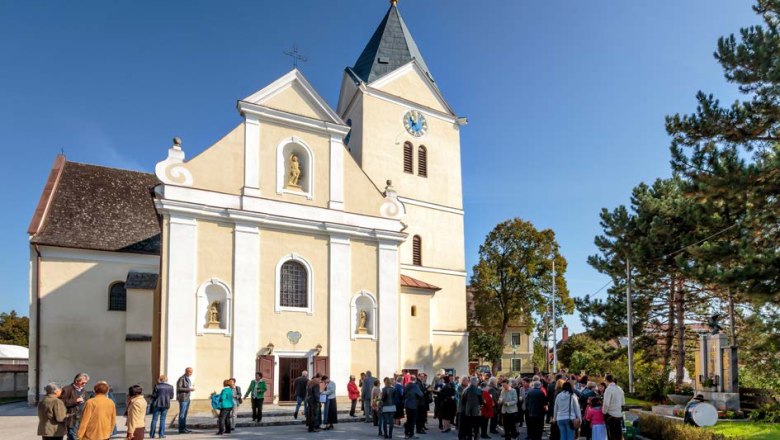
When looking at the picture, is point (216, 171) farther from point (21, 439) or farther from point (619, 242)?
point (619, 242)

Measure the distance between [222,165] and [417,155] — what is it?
12205mm

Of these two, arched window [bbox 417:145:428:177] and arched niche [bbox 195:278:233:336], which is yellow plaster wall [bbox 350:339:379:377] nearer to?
arched niche [bbox 195:278:233:336]

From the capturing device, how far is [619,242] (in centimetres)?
2492

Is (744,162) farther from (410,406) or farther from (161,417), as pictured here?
(161,417)

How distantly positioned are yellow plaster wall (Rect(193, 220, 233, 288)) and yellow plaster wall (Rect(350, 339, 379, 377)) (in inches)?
225

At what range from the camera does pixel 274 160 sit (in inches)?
880

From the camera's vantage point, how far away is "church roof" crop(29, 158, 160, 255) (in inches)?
1029

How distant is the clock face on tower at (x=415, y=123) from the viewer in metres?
30.3

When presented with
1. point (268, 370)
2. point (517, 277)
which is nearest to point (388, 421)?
point (268, 370)

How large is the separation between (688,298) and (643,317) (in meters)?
2.36

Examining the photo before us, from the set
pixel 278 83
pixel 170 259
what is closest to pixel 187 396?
pixel 170 259

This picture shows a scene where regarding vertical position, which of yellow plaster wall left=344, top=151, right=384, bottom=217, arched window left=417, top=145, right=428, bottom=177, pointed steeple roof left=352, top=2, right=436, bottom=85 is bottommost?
yellow plaster wall left=344, top=151, right=384, bottom=217

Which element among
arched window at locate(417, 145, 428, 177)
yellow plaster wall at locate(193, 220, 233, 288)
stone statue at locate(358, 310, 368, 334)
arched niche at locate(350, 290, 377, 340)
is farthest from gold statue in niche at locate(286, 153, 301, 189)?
arched window at locate(417, 145, 428, 177)

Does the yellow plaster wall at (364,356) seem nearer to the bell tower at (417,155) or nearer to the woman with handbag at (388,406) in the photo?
the bell tower at (417,155)
